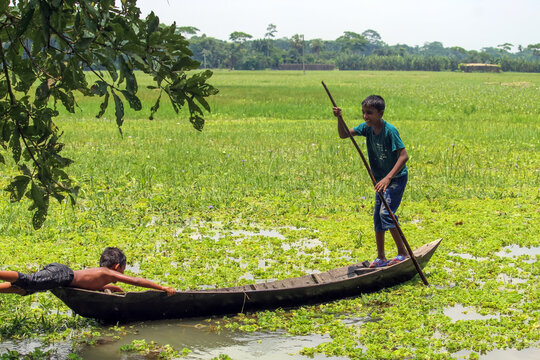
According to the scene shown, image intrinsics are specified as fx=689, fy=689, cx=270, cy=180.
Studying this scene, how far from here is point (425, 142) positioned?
54.5 ft

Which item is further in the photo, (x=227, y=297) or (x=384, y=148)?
(x=384, y=148)

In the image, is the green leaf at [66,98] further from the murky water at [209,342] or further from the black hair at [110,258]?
the murky water at [209,342]

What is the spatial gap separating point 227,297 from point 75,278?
1284 mm

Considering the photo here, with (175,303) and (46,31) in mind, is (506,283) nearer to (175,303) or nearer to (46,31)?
(175,303)

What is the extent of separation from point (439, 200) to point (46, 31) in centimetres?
799

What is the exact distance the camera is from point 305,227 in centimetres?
923

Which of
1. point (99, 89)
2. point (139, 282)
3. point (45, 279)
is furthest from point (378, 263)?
point (99, 89)

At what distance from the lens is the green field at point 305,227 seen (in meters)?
5.80

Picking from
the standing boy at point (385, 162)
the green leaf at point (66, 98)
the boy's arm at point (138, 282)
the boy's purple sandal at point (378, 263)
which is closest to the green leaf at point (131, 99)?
the green leaf at point (66, 98)

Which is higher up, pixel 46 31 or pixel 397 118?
pixel 46 31

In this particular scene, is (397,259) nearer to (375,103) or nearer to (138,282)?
(375,103)

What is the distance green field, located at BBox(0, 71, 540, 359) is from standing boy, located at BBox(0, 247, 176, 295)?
36 cm

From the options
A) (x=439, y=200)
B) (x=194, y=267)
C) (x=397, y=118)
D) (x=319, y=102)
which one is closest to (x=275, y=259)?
(x=194, y=267)

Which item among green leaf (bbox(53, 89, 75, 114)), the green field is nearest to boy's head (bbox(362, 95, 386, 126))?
the green field
